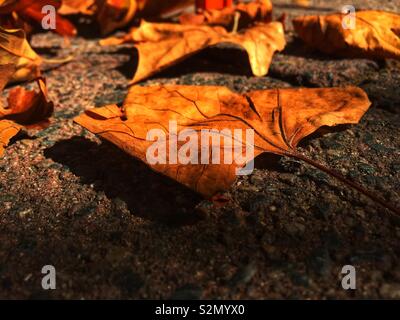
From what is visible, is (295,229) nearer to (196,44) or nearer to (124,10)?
(196,44)

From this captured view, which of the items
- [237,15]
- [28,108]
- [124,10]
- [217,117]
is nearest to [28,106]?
[28,108]

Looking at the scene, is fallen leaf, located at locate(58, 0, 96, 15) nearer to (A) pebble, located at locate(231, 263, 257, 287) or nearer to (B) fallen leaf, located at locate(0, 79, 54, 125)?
(B) fallen leaf, located at locate(0, 79, 54, 125)

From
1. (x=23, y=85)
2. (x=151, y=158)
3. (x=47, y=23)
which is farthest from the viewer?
(x=47, y=23)

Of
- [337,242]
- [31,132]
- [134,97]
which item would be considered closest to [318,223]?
[337,242]

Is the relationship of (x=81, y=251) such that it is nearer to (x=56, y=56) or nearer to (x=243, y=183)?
(x=243, y=183)

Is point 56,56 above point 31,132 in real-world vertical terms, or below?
above

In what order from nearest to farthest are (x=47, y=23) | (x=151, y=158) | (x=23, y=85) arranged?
(x=151, y=158), (x=23, y=85), (x=47, y=23)

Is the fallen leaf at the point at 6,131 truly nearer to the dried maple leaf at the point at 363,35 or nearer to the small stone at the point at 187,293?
the small stone at the point at 187,293

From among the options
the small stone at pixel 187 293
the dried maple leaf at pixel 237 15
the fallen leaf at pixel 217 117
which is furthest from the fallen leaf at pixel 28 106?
the small stone at pixel 187 293
